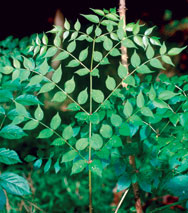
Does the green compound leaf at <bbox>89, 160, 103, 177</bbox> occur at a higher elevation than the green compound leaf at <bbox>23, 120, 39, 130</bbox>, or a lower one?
lower

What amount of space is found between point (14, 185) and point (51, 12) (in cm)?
219

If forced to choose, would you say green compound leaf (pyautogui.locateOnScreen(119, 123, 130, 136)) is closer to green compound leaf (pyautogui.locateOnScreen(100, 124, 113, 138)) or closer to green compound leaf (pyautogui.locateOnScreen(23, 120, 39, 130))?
green compound leaf (pyautogui.locateOnScreen(100, 124, 113, 138))

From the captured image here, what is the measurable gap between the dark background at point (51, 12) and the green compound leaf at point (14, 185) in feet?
4.32

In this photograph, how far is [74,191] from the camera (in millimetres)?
2262

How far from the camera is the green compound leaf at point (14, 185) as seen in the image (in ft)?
2.42

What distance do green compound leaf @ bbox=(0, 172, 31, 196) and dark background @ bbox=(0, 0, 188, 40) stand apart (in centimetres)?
132

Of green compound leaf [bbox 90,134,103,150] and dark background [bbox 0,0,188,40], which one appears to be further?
dark background [bbox 0,0,188,40]

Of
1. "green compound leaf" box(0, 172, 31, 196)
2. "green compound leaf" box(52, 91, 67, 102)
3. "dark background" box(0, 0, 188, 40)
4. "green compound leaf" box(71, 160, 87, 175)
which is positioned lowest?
"green compound leaf" box(0, 172, 31, 196)

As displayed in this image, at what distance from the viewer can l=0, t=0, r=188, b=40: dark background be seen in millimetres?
1940

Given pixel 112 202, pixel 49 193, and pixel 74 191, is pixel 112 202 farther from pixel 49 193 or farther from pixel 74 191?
pixel 49 193

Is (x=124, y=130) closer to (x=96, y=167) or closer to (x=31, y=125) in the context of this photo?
(x=96, y=167)

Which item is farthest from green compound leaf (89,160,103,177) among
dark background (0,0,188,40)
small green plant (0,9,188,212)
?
dark background (0,0,188,40)

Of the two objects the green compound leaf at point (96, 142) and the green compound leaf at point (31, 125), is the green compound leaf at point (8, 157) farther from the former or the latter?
the green compound leaf at point (96, 142)

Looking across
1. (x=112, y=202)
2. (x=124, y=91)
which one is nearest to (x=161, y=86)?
(x=124, y=91)
